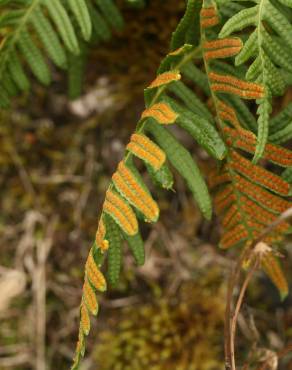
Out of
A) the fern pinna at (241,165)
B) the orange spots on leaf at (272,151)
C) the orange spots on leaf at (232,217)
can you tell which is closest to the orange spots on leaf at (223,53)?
the fern pinna at (241,165)

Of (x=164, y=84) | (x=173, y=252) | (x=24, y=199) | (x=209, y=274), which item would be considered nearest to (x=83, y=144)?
(x=24, y=199)

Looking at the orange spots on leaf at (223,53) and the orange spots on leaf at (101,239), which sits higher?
the orange spots on leaf at (223,53)

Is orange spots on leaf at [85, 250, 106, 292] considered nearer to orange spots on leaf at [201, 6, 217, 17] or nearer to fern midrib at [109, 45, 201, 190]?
fern midrib at [109, 45, 201, 190]

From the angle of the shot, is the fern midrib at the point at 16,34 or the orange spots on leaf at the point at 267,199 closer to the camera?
the orange spots on leaf at the point at 267,199

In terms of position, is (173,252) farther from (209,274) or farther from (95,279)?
(95,279)

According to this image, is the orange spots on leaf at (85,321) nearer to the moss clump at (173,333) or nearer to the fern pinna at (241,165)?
the fern pinna at (241,165)
